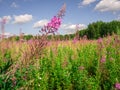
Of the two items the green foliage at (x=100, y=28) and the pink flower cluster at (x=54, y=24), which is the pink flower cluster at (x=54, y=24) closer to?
the pink flower cluster at (x=54, y=24)

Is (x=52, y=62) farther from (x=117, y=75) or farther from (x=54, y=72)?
(x=117, y=75)

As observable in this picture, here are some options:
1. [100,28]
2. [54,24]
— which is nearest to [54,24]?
[54,24]

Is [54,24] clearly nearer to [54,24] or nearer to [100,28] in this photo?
[54,24]

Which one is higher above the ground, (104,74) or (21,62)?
(21,62)

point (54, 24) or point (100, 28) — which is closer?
point (54, 24)

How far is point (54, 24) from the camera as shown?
2.24 m

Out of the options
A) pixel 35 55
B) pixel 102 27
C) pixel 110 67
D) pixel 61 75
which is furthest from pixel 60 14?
pixel 102 27

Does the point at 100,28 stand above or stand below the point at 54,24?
above

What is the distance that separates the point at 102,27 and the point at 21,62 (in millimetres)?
50730

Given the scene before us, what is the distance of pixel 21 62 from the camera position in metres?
2.27

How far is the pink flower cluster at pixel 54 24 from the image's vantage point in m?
2.20

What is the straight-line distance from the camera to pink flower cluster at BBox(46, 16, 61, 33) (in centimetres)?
220

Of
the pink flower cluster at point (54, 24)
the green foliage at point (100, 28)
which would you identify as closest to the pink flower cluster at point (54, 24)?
the pink flower cluster at point (54, 24)

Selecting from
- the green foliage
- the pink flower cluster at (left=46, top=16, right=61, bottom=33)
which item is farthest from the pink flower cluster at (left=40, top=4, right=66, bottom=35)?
the green foliage
